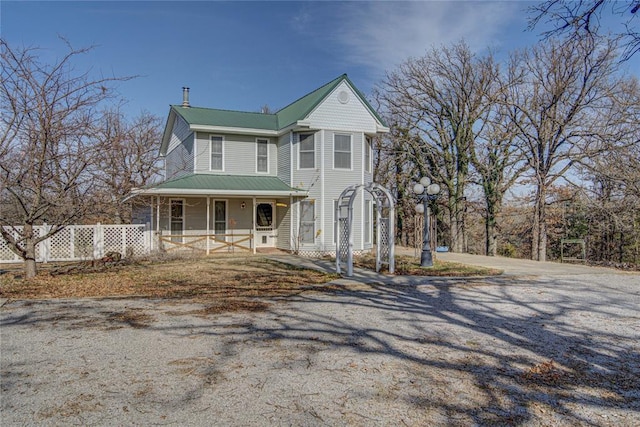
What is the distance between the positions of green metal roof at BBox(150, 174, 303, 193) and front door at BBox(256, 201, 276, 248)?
46.2 inches

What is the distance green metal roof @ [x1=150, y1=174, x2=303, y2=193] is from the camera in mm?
15502

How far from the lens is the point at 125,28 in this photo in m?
12.2

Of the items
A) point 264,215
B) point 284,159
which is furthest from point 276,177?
point 264,215

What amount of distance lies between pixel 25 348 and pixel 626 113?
20239 mm

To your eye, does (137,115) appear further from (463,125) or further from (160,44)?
(463,125)

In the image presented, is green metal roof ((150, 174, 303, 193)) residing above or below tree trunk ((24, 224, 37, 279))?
Result: above

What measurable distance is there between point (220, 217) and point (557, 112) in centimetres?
1582

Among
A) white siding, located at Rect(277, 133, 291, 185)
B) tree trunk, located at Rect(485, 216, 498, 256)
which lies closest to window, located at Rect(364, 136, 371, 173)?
white siding, located at Rect(277, 133, 291, 185)

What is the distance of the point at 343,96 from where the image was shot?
1661cm

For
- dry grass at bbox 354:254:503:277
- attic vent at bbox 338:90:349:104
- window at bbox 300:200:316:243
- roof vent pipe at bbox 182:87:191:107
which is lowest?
dry grass at bbox 354:254:503:277

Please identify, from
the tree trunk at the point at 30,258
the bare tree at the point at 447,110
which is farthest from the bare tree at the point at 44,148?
the bare tree at the point at 447,110

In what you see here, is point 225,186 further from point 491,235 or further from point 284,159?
point 491,235

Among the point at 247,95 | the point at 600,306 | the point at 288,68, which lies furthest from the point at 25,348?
the point at 247,95

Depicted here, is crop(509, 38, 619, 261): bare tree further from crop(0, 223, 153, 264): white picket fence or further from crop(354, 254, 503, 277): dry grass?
crop(0, 223, 153, 264): white picket fence
